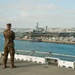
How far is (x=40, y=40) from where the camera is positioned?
174 m

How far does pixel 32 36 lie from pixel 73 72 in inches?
7233

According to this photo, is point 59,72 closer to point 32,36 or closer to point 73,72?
point 73,72

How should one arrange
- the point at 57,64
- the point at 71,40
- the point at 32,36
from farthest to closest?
1. the point at 32,36
2. the point at 71,40
3. the point at 57,64

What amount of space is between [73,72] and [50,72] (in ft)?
2.94

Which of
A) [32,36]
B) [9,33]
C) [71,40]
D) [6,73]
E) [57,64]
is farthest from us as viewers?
[32,36]

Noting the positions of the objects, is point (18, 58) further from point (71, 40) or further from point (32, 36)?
point (32, 36)

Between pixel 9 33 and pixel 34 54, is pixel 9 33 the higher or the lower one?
the higher one

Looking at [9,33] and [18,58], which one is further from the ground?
[9,33]

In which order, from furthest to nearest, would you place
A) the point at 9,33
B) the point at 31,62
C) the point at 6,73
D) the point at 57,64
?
1. the point at 31,62
2. the point at 57,64
3. the point at 9,33
4. the point at 6,73

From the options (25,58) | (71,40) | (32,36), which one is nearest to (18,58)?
(25,58)

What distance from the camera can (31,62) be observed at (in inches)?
525

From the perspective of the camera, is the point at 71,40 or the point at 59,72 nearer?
the point at 59,72

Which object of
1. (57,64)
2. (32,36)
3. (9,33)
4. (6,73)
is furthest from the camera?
(32,36)

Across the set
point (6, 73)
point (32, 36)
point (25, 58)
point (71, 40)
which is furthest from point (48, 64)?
point (32, 36)
